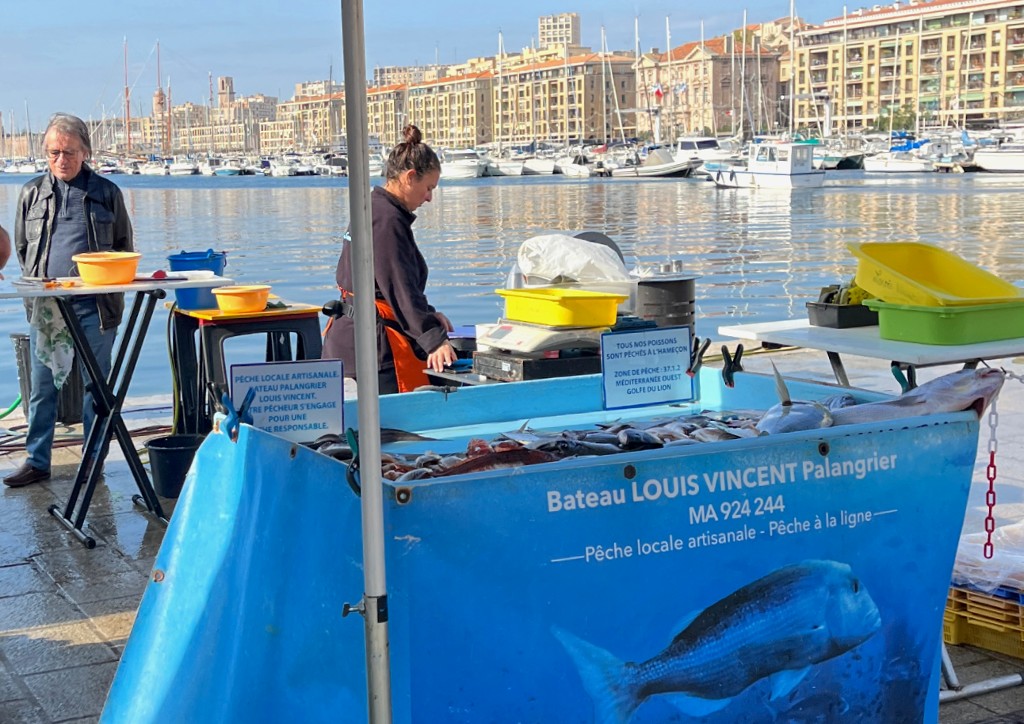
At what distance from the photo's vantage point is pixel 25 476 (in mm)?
5945

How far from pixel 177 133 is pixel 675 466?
173 metres

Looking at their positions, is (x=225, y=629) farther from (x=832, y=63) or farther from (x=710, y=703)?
(x=832, y=63)

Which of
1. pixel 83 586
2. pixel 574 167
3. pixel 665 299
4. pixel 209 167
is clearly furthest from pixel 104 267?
pixel 209 167

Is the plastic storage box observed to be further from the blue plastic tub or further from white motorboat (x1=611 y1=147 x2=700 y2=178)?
white motorboat (x1=611 y1=147 x2=700 y2=178)

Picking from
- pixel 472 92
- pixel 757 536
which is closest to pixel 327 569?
pixel 757 536

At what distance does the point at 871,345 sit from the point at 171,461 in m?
3.28

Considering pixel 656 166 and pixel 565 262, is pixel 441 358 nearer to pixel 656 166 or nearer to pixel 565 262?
pixel 565 262

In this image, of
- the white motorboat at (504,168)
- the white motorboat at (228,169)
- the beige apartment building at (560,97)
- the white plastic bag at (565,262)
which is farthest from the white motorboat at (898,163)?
the white plastic bag at (565,262)

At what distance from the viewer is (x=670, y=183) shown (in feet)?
243

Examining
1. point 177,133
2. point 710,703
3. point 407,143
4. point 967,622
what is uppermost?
point 177,133

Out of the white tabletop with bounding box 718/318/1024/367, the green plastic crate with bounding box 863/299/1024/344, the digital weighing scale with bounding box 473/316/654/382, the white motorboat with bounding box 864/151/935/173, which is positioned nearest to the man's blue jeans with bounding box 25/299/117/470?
the digital weighing scale with bounding box 473/316/654/382

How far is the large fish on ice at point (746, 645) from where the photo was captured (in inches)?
95.7

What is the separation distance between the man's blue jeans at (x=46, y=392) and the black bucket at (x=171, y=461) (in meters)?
0.46

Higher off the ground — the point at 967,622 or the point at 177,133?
the point at 177,133
